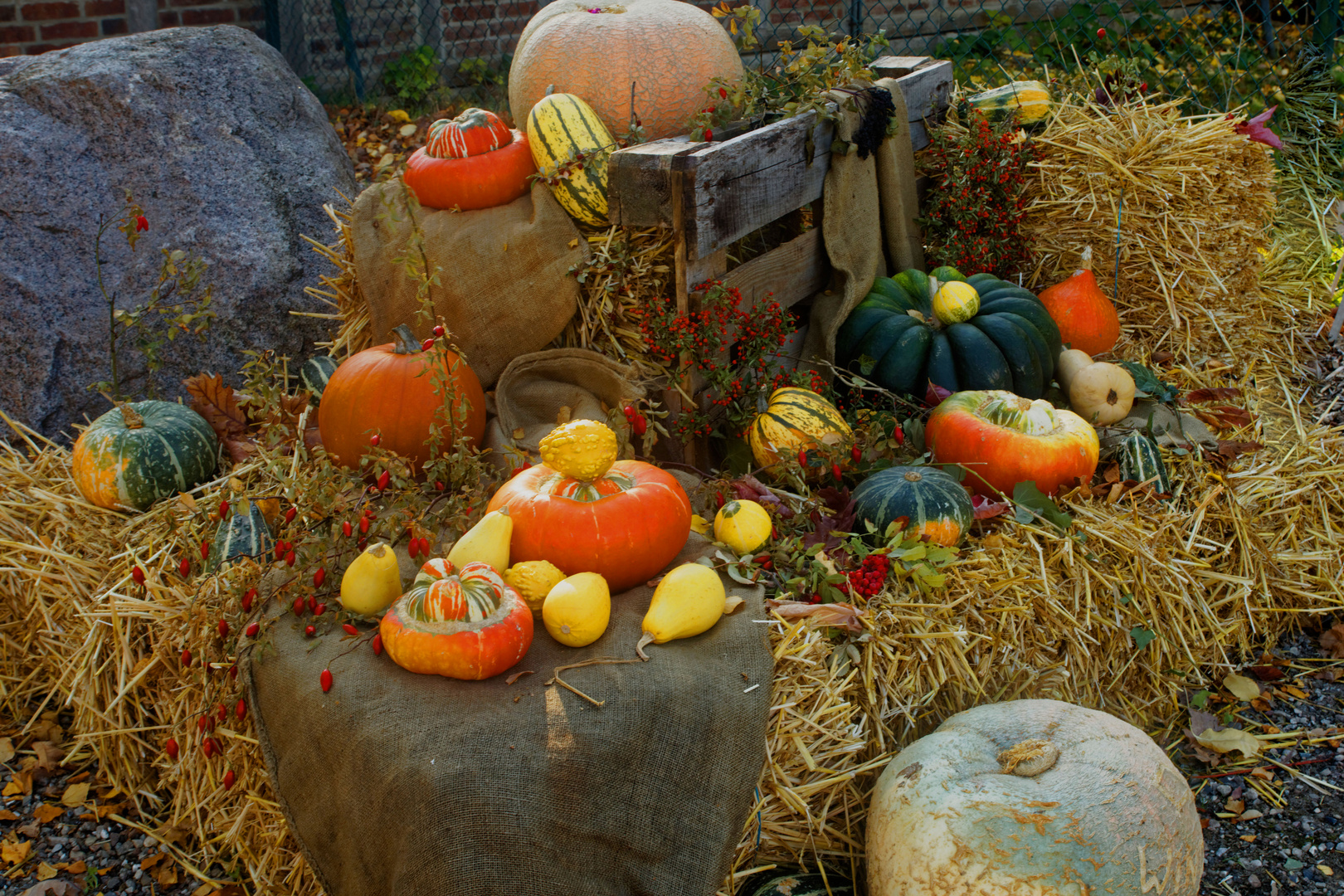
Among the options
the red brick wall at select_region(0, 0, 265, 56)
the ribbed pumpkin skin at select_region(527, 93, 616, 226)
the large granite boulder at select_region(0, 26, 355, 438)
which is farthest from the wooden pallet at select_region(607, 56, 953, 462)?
the red brick wall at select_region(0, 0, 265, 56)

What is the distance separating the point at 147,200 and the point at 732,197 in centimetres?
288

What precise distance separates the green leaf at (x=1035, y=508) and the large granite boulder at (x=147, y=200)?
3.29 metres

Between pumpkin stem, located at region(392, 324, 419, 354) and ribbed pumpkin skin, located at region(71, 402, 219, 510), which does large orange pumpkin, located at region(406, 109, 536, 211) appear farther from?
ribbed pumpkin skin, located at region(71, 402, 219, 510)

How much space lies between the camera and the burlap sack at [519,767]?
5.99 ft

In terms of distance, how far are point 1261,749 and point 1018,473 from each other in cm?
104

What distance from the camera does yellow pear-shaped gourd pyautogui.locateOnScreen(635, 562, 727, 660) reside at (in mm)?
2191

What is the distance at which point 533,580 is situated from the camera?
228cm

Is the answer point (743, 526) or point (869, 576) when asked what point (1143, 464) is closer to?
point (869, 576)

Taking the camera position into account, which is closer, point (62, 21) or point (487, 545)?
point (487, 545)

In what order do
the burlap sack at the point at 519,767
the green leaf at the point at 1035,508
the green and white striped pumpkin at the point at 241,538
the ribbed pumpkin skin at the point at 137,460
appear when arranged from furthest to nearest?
the ribbed pumpkin skin at the point at 137,460 < the green leaf at the point at 1035,508 < the green and white striped pumpkin at the point at 241,538 < the burlap sack at the point at 519,767

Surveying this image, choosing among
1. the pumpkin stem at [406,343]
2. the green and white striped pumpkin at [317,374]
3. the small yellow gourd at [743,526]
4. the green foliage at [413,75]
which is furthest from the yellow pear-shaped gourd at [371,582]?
the green foliage at [413,75]

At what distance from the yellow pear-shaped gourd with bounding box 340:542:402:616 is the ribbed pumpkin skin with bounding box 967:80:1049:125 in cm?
370

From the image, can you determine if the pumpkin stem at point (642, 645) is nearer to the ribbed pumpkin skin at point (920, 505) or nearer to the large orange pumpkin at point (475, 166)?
the ribbed pumpkin skin at point (920, 505)

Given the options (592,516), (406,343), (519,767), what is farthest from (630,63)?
(519,767)
